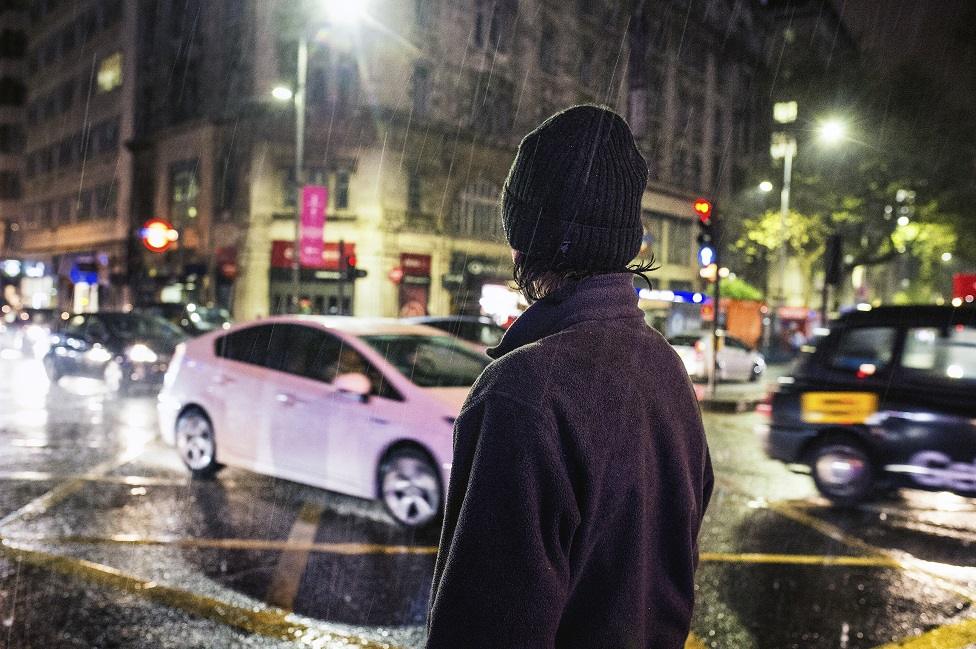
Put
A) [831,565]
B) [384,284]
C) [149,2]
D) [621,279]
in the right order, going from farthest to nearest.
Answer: [149,2]
[384,284]
[831,565]
[621,279]

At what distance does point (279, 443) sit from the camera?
277 inches

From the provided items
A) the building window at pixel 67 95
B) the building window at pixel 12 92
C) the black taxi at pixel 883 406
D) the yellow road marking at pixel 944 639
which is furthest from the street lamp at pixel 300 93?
the building window at pixel 12 92

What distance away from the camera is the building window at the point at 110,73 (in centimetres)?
4025

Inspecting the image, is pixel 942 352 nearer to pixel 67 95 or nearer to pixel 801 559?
pixel 801 559

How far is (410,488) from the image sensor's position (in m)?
6.24

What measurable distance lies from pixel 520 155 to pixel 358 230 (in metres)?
29.0

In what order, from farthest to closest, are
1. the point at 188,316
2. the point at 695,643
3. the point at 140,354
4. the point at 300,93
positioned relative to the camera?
the point at 300,93, the point at 188,316, the point at 140,354, the point at 695,643

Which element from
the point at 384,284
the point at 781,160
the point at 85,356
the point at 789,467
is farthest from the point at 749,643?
the point at 781,160

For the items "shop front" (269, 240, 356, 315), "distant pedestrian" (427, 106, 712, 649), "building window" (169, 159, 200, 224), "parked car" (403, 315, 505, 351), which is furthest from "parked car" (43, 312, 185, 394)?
"building window" (169, 159, 200, 224)

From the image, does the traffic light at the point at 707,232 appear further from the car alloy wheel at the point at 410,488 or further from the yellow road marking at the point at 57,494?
the yellow road marking at the point at 57,494

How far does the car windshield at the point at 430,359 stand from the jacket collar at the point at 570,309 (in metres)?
5.15

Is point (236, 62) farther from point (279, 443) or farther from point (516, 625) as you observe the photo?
point (516, 625)

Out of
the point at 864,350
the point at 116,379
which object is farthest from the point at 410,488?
the point at 116,379

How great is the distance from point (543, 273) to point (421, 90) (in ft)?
103
